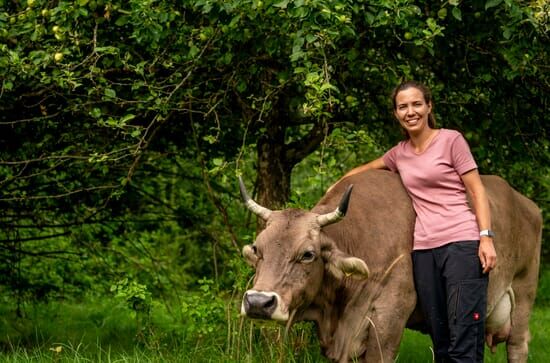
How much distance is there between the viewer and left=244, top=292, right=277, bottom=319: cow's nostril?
5449 mm

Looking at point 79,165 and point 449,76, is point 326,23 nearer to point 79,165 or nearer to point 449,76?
point 449,76

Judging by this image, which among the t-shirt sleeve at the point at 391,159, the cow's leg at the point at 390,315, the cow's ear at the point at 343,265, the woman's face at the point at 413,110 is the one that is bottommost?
the cow's leg at the point at 390,315

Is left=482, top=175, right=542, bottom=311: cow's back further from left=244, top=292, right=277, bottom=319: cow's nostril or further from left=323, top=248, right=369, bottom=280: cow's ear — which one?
left=244, top=292, right=277, bottom=319: cow's nostril

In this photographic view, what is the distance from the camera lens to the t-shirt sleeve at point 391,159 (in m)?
6.67

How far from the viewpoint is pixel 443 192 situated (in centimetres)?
610

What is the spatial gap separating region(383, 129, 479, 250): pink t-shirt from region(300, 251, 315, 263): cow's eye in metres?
0.79

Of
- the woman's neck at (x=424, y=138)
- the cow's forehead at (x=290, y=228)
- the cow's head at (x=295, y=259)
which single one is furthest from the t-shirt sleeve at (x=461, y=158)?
the cow's forehead at (x=290, y=228)

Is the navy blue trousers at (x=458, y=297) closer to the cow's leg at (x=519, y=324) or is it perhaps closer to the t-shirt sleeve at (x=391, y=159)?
the t-shirt sleeve at (x=391, y=159)

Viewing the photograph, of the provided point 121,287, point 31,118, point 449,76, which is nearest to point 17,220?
point 31,118

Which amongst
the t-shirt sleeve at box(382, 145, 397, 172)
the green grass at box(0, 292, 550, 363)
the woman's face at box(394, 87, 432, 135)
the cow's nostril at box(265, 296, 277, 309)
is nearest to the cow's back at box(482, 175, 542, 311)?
the t-shirt sleeve at box(382, 145, 397, 172)

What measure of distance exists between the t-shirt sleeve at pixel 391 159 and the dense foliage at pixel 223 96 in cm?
27

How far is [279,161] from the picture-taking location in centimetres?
859

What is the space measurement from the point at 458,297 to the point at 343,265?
2.55 feet

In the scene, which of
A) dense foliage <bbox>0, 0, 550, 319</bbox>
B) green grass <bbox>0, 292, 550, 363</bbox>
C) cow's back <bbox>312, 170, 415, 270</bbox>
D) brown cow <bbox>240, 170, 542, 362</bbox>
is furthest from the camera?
green grass <bbox>0, 292, 550, 363</bbox>
